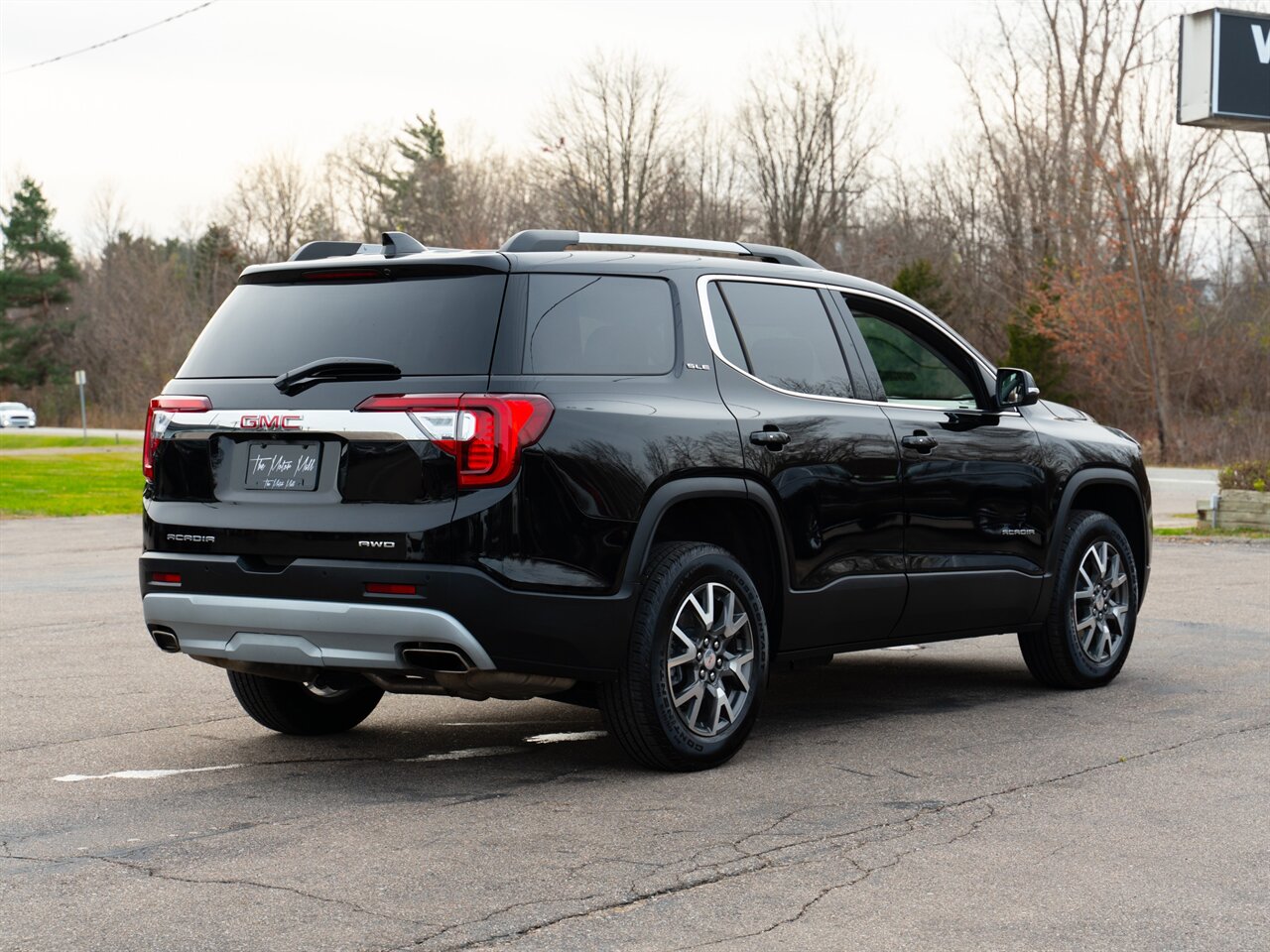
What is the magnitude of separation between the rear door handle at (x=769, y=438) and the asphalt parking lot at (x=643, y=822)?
1.22m

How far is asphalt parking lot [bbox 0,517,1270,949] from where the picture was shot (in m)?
4.29

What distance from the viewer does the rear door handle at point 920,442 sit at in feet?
23.2

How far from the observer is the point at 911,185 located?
54.7 m

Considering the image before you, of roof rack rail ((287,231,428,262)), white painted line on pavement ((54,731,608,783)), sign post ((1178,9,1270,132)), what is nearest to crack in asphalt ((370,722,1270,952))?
white painted line on pavement ((54,731,608,783))

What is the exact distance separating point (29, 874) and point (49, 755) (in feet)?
6.11

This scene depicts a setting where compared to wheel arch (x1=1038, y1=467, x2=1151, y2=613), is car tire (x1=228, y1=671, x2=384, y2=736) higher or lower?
lower

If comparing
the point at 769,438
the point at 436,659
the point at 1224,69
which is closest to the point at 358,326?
the point at 436,659

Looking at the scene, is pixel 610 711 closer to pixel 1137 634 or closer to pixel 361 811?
pixel 361 811

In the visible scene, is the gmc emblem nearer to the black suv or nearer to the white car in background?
the black suv

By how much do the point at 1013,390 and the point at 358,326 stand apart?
127 inches

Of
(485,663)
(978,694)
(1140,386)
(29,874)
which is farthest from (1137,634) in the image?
(1140,386)

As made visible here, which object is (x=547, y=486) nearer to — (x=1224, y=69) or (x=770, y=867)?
(x=770, y=867)

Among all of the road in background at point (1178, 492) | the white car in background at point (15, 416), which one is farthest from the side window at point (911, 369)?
the white car in background at point (15, 416)

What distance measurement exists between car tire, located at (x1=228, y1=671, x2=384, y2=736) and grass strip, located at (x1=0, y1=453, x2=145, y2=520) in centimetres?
1617
